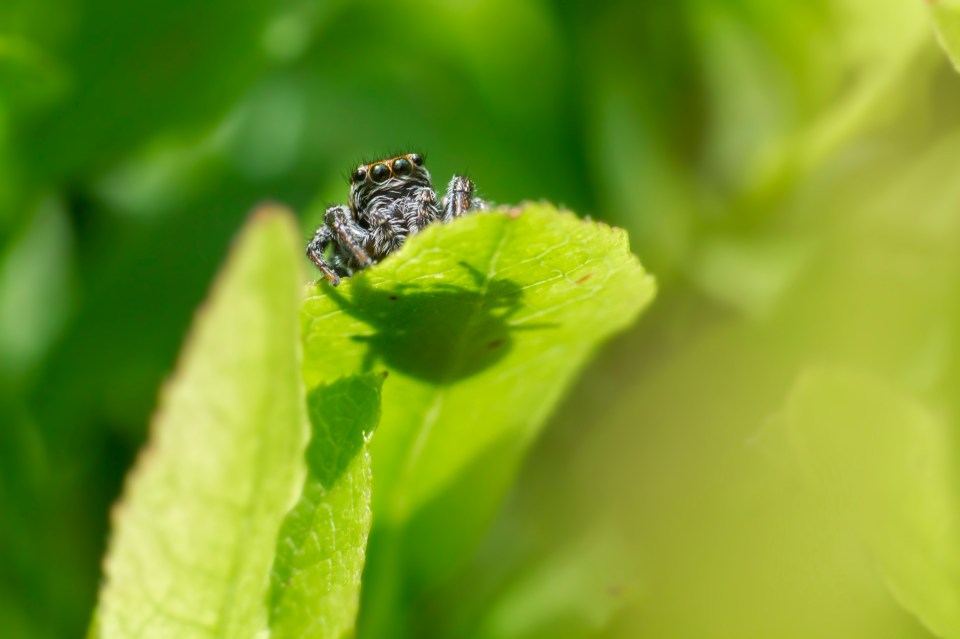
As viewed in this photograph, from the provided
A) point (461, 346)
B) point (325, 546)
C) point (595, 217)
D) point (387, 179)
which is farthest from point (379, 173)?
point (325, 546)

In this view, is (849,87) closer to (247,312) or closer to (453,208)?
(453,208)

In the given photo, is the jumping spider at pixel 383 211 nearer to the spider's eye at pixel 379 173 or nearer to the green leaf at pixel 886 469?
the spider's eye at pixel 379 173

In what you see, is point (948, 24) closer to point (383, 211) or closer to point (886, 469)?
point (886, 469)

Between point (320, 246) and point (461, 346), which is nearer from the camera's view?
point (461, 346)

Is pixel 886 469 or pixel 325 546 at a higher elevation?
A: pixel 325 546

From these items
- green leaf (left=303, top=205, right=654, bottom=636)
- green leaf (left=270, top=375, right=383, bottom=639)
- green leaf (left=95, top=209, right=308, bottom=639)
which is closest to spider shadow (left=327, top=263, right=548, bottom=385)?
green leaf (left=303, top=205, right=654, bottom=636)

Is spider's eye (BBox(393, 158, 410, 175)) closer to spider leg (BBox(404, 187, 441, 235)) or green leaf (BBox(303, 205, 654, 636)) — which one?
spider leg (BBox(404, 187, 441, 235))

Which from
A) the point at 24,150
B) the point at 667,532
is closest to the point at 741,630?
the point at 667,532
